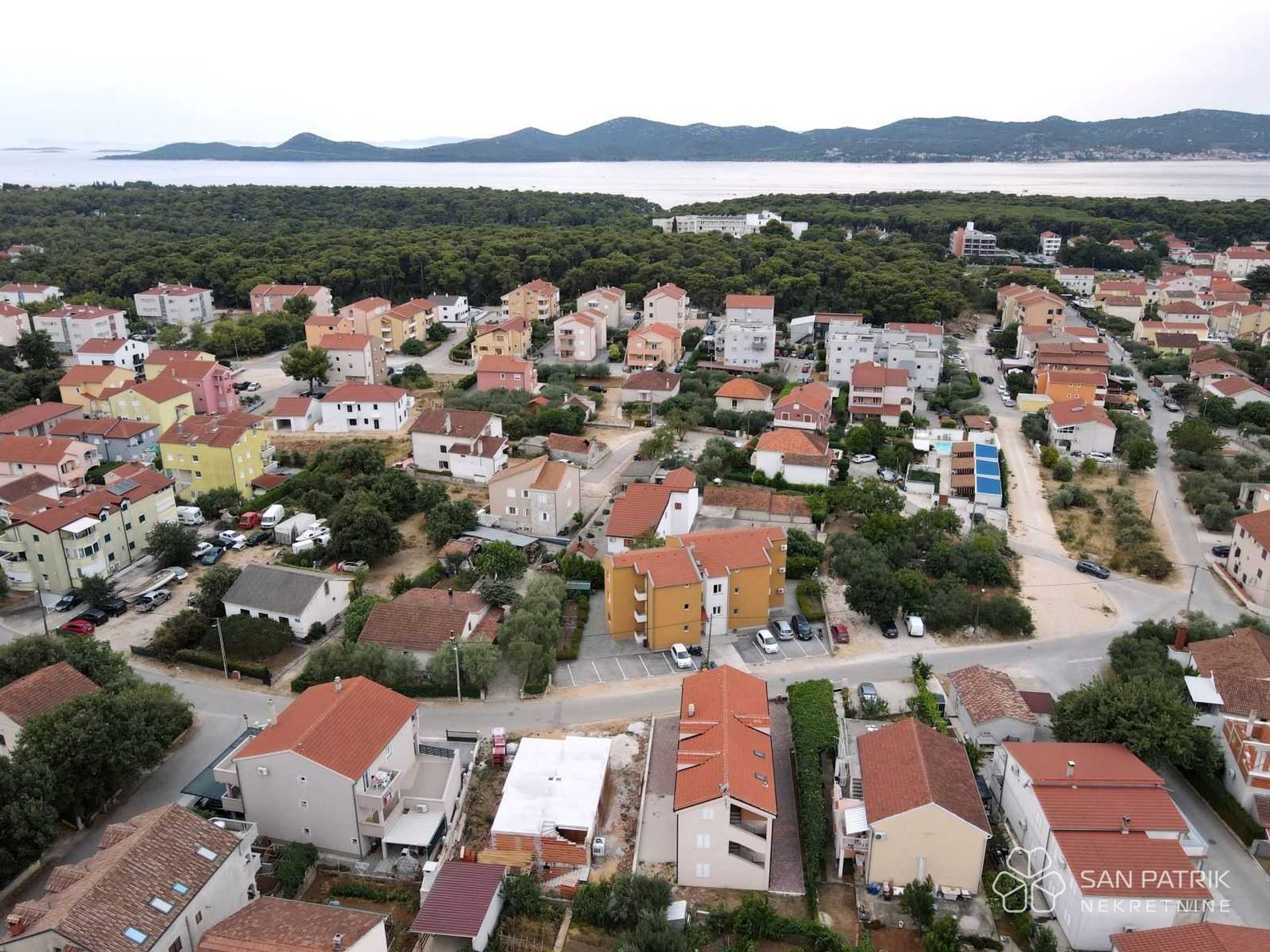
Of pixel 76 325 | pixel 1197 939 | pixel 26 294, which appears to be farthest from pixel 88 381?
pixel 1197 939

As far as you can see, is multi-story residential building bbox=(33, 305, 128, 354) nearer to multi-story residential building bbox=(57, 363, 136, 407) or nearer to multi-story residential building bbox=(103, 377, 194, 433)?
multi-story residential building bbox=(57, 363, 136, 407)

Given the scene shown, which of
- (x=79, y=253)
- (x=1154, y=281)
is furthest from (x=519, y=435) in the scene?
(x=1154, y=281)

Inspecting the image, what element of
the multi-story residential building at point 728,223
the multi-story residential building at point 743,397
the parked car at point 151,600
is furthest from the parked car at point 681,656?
the multi-story residential building at point 728,223

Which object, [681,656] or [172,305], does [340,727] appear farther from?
[172,305]

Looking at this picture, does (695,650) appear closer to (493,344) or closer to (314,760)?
(314,760)

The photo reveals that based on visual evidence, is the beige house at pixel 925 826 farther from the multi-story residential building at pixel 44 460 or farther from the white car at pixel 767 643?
the multi-story residential building at pixel 44 460
